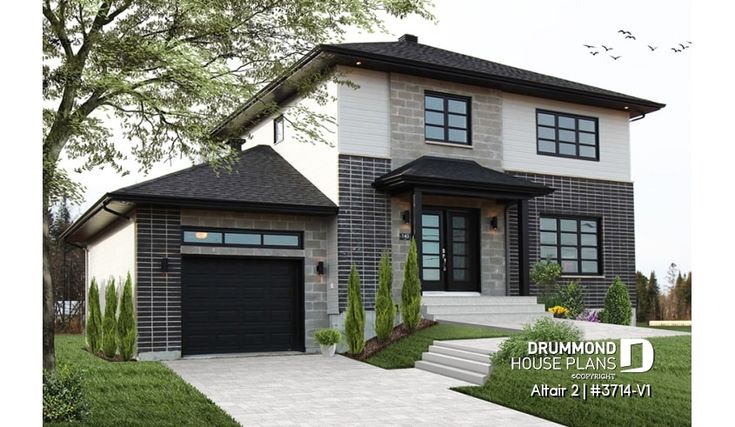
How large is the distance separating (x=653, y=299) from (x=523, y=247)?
7.92 metres

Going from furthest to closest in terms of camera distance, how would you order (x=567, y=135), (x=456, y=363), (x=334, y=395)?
(x=567, y=135) → (x=456, y=363) → (x=334, y=395)

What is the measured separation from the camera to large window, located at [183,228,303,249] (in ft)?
47.2

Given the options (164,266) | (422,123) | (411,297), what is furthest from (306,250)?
(422,123)

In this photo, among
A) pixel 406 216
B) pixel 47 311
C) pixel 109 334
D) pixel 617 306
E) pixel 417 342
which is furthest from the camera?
pixel 617 306

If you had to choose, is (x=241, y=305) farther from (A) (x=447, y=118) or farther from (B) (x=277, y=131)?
(A) (x=447, y=118)

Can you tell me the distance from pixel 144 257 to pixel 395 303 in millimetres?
5018

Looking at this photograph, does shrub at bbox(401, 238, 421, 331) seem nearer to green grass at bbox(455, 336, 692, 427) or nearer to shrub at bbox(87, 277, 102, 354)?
green grass at bbox(455, 336, 692, 427)

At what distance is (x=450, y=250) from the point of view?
16344 mm

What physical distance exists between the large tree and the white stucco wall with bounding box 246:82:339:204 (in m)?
3.80

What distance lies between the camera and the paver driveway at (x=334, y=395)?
8.49 m

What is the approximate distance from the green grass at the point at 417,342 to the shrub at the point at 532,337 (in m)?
1.70

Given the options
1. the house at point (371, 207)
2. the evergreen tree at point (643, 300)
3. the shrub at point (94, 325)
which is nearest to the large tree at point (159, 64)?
the house at point (371, 207)

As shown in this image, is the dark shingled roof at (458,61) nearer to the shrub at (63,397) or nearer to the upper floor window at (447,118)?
the upper floor window at (447,118)

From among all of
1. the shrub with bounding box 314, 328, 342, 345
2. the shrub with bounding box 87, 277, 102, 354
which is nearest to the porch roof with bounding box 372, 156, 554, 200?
the shrub with bounding box 314, 328, 342, 345
